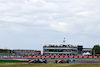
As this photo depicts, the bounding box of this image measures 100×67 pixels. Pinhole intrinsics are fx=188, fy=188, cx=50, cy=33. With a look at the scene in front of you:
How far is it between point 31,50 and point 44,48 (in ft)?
120

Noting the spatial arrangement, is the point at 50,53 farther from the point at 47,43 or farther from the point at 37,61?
the point at 37,61

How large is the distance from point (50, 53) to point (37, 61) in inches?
2989

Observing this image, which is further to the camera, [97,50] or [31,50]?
[97,50]

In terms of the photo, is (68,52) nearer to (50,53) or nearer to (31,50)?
(50,53)

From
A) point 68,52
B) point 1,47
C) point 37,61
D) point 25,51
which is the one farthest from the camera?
point 1,47

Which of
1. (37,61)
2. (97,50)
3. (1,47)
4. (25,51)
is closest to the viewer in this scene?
(37,61)

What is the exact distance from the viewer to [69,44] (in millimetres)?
124125

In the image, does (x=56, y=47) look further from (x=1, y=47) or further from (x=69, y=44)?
(x=1, y=47)

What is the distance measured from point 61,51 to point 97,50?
80.3 meters

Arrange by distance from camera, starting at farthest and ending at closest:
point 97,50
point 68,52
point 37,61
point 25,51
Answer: point 97,50, point 25,51, point 68,52, point 37,61

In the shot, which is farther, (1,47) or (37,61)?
(1,47)

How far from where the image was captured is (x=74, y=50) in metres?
124

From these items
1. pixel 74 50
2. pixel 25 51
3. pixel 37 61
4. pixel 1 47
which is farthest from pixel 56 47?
pixel 37 61

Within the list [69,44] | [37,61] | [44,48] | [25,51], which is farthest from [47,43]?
[37,61]
